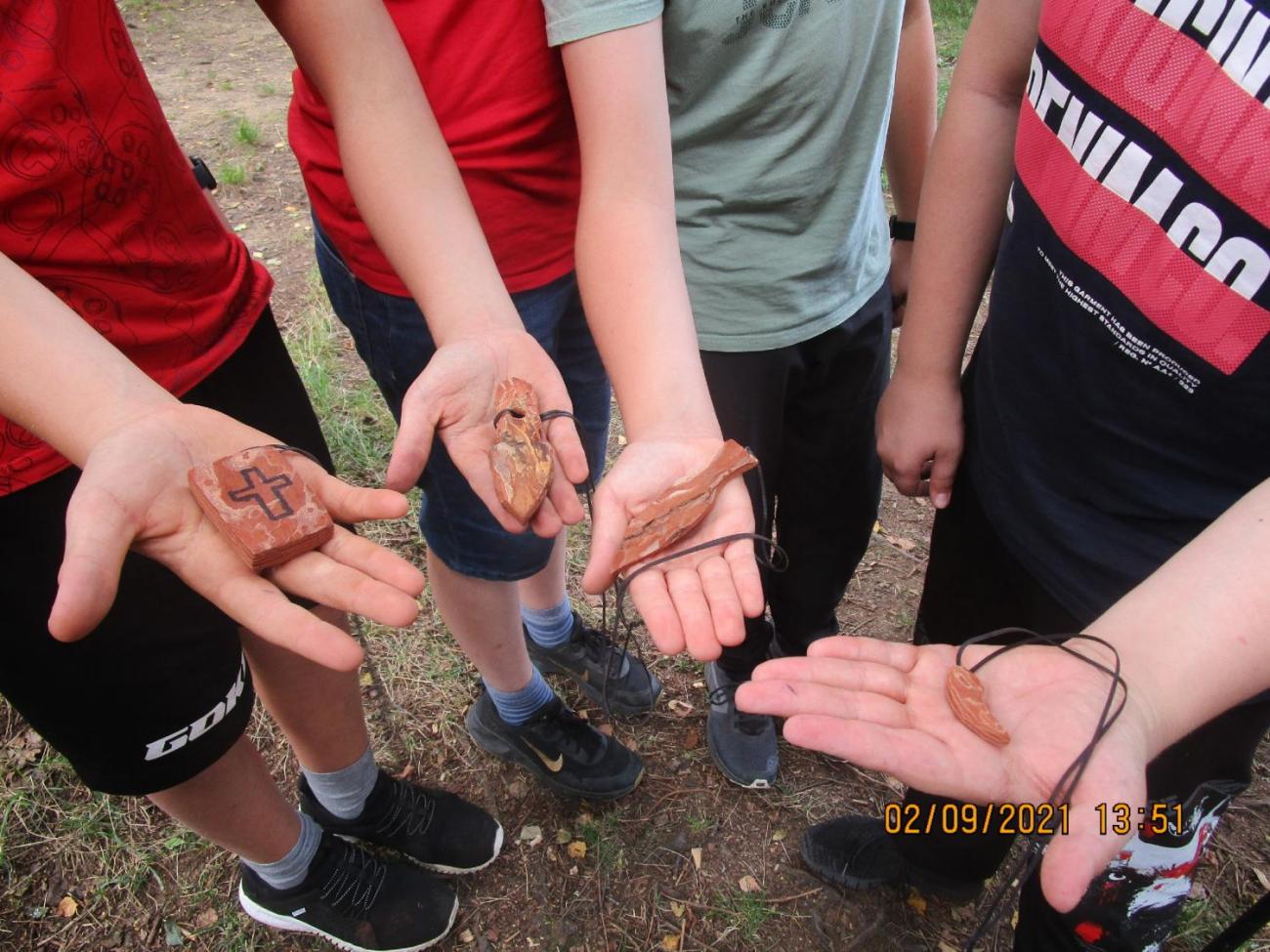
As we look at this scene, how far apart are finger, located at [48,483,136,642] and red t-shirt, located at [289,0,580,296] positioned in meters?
0.93

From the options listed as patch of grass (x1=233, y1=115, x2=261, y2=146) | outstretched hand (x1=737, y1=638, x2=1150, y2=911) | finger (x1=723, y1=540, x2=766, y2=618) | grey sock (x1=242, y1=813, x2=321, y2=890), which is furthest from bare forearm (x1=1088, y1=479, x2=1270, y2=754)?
patch of grass (x1=233, y1=115, x2=261, y2=146)

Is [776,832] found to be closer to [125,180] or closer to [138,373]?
[138,373]

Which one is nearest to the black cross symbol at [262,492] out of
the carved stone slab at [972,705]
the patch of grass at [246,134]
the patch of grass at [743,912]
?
the carved stone slab at [972,705]

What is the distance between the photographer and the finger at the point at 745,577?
1.52 m

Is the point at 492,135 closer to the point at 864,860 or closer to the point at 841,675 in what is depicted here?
the point at 841,675

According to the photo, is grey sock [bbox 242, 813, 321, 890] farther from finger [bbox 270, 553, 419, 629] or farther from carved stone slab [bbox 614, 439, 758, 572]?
carved stone slab [bbox 614, 439, 758, 572]

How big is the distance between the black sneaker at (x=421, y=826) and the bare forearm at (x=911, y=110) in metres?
2.57

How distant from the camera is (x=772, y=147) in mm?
2088

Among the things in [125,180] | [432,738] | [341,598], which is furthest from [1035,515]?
A: [432,738]

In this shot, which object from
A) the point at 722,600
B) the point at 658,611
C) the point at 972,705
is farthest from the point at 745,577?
the point at 972,705

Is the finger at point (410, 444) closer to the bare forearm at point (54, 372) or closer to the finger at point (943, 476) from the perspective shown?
the bare forearm at point (54, 372)

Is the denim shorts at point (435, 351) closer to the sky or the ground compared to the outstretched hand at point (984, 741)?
closer to the ground

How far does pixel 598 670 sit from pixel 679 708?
0.36 m

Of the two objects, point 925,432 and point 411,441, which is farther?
point 925,432
